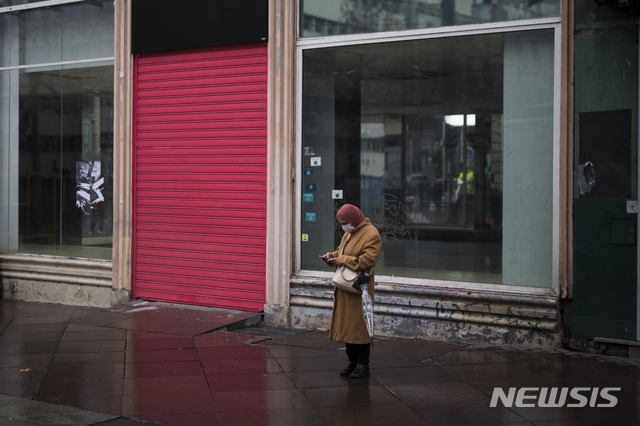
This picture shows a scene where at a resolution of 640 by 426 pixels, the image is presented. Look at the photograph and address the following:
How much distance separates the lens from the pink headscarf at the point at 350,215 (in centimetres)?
634

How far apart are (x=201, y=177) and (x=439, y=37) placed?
396 cm

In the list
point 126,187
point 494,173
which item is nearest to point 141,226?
point 126,187

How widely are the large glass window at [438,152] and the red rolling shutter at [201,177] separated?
77 cm

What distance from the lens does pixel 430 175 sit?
860 centimetres

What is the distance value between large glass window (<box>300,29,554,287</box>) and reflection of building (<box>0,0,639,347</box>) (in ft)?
0.09

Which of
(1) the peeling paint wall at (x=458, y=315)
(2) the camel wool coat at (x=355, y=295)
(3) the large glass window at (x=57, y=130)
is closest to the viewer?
(2) the camel wool coat at (x=355, y=295)

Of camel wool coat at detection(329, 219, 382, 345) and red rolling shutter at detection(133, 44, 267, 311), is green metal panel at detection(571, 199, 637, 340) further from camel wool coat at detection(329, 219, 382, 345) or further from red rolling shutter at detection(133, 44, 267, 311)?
red rolling shutter at detection(133, 44, 267, 311)

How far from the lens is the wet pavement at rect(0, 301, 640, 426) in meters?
5.25

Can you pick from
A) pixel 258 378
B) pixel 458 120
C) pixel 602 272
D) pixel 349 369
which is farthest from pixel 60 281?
pixel 602 272

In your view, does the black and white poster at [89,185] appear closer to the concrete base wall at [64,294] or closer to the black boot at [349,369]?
the concrete base wall at [64,294]

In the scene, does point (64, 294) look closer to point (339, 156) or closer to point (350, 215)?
point (339, 156)

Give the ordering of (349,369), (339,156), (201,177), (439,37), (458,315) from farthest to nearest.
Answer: (201,177), (339,156), (439,37), (458,315), (349,369)

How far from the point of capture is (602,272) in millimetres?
7387

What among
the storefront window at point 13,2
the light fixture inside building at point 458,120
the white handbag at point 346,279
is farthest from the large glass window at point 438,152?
the storefront window at point 13,2
